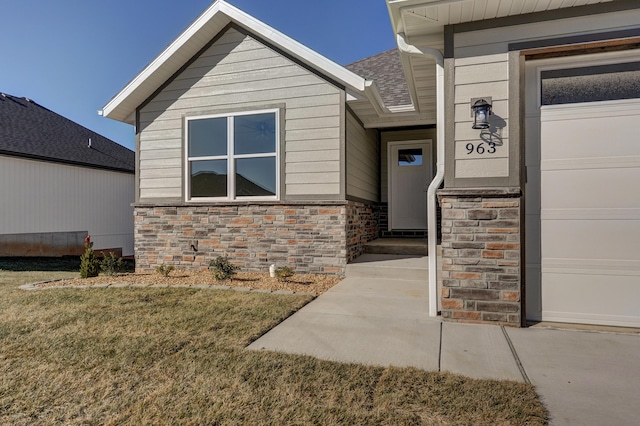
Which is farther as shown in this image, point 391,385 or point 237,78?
point 237,78

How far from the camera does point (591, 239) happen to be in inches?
138

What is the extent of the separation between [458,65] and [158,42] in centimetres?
1859

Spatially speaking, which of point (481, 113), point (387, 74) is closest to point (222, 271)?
point (481, 113)

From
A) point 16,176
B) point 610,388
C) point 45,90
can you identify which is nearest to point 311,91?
point 610,388

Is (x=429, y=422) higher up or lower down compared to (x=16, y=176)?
lower down

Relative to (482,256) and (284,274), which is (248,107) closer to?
(284,274)

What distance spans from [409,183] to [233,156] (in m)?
4.43

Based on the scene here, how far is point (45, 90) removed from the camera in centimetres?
2025

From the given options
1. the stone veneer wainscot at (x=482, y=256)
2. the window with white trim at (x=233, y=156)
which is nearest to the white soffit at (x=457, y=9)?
the stone veneer wainscot at (x=482, y=256)

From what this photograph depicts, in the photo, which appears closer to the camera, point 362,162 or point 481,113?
point 481,113

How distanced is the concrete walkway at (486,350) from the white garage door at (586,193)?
386 mm

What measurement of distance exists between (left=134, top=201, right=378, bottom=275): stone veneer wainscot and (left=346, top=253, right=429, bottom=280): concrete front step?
0.28 meters

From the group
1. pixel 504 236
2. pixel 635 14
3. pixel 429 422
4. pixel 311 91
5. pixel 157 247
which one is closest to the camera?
pixel 429 422

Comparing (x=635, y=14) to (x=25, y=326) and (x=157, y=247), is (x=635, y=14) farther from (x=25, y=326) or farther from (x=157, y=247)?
(x=157, y=247)
